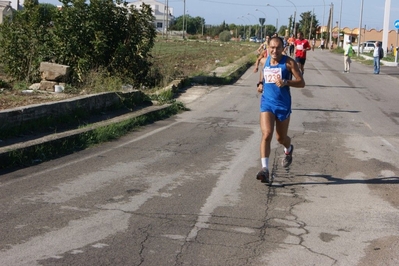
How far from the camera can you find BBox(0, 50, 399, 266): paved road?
541 cm

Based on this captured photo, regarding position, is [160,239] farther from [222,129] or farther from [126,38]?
[126,38]

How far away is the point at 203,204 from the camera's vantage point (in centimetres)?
695

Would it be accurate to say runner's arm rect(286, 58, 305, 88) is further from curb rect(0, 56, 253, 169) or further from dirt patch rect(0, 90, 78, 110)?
dirt patch rect(0, 90, 78, 110)

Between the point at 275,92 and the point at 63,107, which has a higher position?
the point at 275,92

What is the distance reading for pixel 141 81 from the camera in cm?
1978

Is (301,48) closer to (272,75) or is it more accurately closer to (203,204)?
(272,75)

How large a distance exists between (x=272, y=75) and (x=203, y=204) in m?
2.07

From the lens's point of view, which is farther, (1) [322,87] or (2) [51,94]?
(1) [322,87]

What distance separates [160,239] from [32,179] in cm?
287

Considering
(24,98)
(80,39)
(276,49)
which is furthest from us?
(80,39)

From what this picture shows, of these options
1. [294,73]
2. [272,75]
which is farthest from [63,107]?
[294,73]

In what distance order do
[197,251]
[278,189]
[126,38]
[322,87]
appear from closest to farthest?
[197,251] → [278,189] → [126,38] → [322,87]

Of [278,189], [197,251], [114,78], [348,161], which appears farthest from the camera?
[114,78]

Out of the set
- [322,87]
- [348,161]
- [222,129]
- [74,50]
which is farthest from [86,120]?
[322,87]
